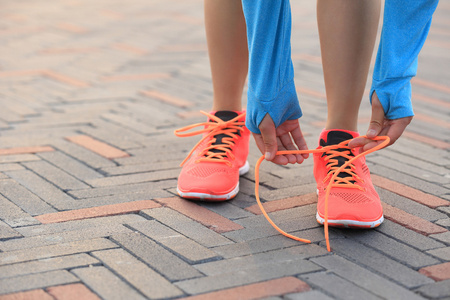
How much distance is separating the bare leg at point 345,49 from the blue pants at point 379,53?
14 cm

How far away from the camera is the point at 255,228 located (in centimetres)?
143

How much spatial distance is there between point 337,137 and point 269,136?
238mm

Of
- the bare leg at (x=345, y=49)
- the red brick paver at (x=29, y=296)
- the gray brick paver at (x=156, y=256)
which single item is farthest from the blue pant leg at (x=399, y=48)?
the red brick paver at (x=29, y=296)

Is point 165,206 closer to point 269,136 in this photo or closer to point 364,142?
point 269,136

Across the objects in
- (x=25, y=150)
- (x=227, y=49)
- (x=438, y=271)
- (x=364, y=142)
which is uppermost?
(x=227, y=49)

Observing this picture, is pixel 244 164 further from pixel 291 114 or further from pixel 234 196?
pixel 291 114

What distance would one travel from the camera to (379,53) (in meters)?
1.34

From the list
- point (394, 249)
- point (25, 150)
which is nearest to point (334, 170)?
point (394, 249)

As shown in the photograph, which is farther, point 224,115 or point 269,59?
point 224,115

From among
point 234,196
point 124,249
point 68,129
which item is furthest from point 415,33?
point 68,129

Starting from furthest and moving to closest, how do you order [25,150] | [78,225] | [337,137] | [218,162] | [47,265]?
[25,150] → [218,162] → [337,137] → [78,225] → [47,265]

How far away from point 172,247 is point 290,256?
27 cm

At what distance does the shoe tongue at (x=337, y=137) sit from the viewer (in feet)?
4.99

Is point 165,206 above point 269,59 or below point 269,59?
below
